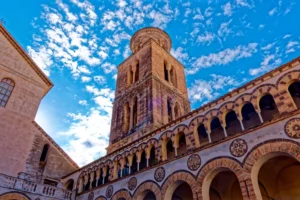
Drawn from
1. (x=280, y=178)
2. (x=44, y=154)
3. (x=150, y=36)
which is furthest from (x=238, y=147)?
(x=150, y=36)

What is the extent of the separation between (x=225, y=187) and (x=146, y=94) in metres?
12.5

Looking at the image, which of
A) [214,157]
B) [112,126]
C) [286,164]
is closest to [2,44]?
[112,126]

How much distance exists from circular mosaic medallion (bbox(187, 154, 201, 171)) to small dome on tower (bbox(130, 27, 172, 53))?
22.3 meters

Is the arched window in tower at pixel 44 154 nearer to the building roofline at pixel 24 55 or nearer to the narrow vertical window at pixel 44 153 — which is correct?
the narrow vertical window at pixel 44 153

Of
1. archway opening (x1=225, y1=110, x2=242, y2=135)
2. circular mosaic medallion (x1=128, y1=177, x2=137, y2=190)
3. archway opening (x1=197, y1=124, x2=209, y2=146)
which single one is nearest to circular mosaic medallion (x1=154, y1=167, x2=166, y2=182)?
circular mosaic medallion (x1=128, y1=177, x2=137, y2=190)

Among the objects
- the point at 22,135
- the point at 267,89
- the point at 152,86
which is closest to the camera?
the point at 267,89

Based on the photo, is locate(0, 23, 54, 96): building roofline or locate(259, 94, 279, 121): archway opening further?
locate(0, 23, 54, 96): building roofline

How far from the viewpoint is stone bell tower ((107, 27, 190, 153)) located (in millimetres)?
21600

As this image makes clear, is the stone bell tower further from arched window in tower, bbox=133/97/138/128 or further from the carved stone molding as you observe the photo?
the carved stone molding

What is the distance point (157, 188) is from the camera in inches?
486

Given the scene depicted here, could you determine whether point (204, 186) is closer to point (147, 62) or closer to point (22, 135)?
point (22, 135)

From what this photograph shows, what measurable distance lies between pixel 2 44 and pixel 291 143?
23.5 meters

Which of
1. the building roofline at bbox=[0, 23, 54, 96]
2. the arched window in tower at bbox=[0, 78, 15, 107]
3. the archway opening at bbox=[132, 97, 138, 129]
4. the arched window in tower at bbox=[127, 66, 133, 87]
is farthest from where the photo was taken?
the arched window in tower at bbox=[127, 66, 133, 87]

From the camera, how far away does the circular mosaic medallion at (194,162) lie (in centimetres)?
1115
